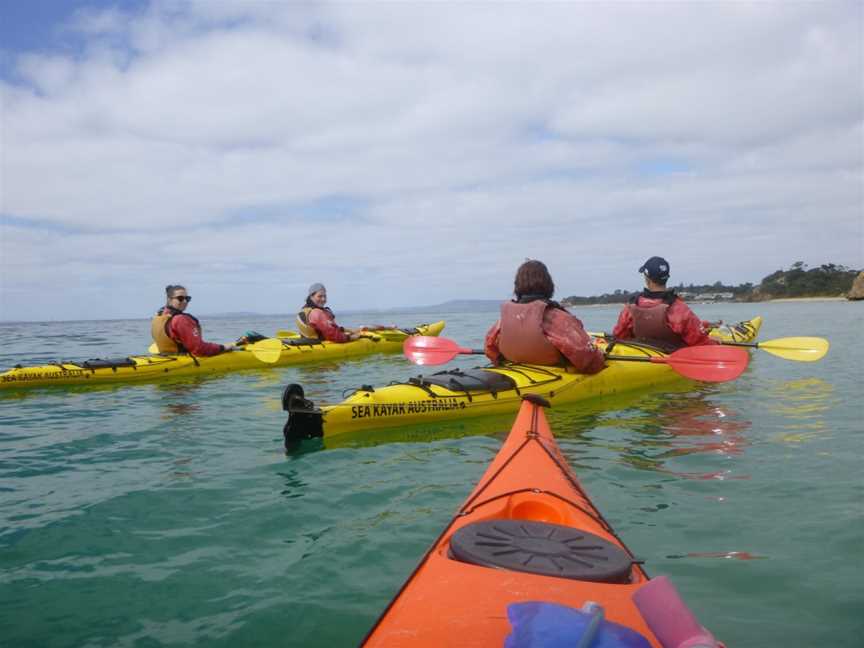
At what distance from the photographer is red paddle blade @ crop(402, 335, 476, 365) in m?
8.00

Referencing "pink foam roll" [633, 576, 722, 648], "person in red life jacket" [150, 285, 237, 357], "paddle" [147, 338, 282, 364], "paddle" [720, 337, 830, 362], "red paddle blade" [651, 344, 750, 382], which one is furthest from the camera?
"person in red life jacket" [150, 285, 237, 357]

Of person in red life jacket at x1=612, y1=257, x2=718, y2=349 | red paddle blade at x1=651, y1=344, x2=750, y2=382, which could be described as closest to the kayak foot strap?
red paddle blade at x1=651, y1=344, x2=750, y2=382

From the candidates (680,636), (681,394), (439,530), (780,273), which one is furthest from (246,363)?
(780,273)

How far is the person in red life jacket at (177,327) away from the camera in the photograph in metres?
10.2

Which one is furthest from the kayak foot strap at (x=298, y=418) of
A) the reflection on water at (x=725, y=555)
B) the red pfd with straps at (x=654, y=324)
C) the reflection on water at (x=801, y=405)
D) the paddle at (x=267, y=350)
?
the red pfd with straps at (x=654, y=324)

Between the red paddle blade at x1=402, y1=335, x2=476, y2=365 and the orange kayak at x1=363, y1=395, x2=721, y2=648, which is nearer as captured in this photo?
the orange kayak at x1=363, y1=395, x2=721, y2=648

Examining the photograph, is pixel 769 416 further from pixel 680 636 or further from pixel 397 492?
pixel 680 636

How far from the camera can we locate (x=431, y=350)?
8102mm

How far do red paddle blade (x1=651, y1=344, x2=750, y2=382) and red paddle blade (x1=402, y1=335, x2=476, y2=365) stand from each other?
2615 mm

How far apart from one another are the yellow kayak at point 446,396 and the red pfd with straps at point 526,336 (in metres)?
0.13

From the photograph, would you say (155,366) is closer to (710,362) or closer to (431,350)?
(431,350)

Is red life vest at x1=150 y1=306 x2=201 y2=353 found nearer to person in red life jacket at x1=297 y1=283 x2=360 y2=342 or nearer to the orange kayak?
person in red life jacket at x1=297 y1=283 x2=360 y2=342

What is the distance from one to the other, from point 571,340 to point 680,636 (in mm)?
5274

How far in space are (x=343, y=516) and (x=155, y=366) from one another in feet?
24.0
